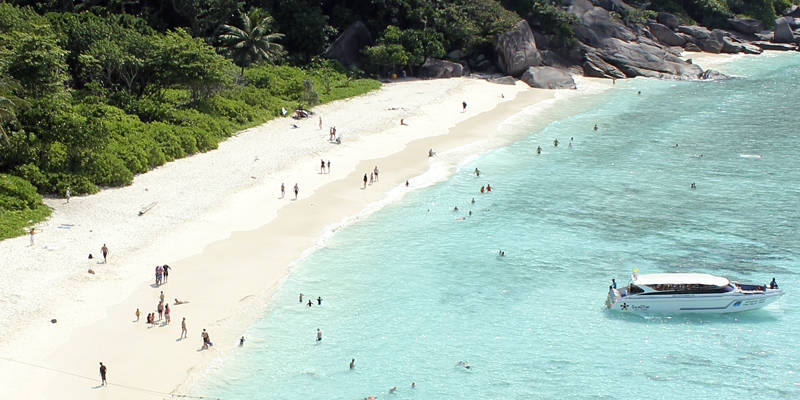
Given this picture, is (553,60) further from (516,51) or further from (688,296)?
(688,296)

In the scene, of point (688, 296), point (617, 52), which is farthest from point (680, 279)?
point (617, 52)

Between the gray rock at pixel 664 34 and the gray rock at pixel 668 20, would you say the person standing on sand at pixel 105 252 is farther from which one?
the gray rock at pixel 668 20

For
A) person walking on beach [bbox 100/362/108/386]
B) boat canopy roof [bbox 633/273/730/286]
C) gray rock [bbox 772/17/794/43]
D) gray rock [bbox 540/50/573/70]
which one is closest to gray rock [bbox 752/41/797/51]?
gray rock [bbox 772/17/794/43]

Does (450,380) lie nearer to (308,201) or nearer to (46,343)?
(46,343)

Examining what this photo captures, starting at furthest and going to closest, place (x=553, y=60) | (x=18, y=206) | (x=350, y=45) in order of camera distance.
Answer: (x=553, y=60) < (x=350, y=45) < (x=18, y=206)

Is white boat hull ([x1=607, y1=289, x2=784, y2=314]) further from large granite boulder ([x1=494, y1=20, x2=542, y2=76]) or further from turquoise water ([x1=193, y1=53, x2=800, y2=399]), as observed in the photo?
large granite boulder ([x1=494, y1=20, x2=542, y2=76])

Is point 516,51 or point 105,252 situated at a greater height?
point 516,51

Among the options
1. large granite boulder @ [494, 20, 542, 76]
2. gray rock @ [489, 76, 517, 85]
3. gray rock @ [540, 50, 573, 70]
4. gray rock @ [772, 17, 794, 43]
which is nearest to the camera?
gray rock @ [489, 76, 517, 85]
